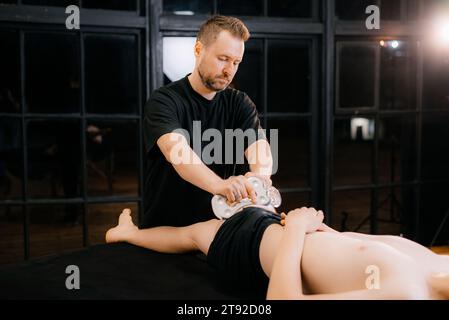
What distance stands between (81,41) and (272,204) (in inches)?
61.6

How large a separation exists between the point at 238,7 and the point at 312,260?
210 cm

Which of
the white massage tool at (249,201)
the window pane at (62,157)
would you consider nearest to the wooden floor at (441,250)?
the white massage tool at (249,201)

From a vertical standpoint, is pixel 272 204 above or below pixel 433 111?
below

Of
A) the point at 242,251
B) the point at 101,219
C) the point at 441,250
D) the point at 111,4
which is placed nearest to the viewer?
the point at 242,251

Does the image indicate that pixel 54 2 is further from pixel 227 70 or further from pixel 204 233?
pixel 204 233

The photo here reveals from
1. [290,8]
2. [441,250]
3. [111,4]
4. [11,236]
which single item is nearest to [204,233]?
[111,4]

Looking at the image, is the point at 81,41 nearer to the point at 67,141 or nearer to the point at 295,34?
the point at 67,141

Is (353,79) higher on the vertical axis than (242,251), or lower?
higher

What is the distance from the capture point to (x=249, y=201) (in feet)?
6.61

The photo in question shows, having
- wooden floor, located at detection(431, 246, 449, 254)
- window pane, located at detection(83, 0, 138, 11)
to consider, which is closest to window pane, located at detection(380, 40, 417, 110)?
Result: wooden floor, located at detection(431, 246, 449, 254)

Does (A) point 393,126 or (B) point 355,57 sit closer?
(A) point 393,126

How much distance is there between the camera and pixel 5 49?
3.04 metres

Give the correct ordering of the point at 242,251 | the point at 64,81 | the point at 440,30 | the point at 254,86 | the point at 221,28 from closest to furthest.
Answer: the point at 242,251 → the point at 221,28 → the point at 64,81 → the point at 254,86 → the point at 440,30

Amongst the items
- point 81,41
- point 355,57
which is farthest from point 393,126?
point 81,41
